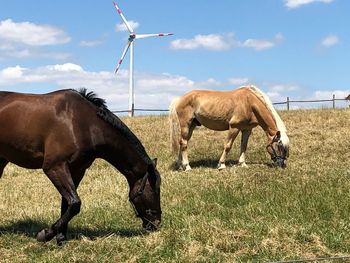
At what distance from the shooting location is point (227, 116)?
584 inches

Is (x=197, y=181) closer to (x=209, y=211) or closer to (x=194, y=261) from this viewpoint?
(x=209, y=211)

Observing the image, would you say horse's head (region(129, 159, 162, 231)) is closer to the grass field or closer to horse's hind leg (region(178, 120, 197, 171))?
the grass field

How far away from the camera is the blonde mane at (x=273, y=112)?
1389 centimetres

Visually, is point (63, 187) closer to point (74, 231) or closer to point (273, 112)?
point (74, 231)

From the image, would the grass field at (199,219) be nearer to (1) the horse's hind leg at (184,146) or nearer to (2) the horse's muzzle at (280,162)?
(2) the horse's muzzle at (280,162)

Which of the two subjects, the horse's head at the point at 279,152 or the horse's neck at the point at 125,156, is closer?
the horse's neck at the point at 125,156

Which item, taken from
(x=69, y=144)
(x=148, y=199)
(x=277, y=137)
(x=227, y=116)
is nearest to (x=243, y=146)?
(x=227, y=116)

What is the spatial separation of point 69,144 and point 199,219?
7.53 feet

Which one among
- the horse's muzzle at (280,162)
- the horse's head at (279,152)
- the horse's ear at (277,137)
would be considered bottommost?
the horse's muzzle at (280,162)

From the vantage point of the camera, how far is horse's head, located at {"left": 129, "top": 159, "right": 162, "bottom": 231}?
6711 mm

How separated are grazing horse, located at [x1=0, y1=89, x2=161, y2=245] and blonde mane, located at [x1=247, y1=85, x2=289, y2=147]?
7822mm

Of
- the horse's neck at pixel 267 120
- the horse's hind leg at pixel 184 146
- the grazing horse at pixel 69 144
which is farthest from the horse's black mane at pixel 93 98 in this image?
the horse's neck at pixel 267 120

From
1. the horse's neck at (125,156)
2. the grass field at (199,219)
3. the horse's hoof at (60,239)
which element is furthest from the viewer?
the horse's neck at (125,156)

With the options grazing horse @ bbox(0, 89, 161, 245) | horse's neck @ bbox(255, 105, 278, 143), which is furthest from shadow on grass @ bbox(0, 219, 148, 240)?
horse's neck @ bbox(255, 105, 278, 143)
